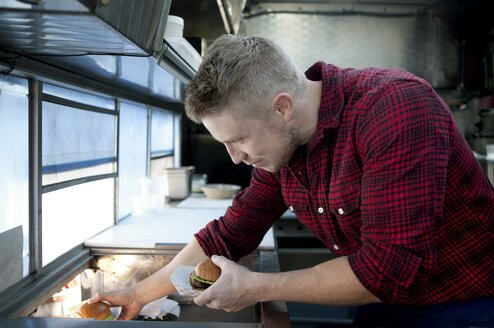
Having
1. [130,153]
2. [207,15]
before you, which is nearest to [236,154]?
[207,15]

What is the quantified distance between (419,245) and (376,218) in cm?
11

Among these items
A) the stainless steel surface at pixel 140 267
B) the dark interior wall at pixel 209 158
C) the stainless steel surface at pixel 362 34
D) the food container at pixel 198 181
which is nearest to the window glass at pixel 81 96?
the stainless steel surface at pixel 140 267

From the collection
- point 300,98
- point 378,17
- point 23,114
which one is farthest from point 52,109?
point 378,17

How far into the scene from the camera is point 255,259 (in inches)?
72.4

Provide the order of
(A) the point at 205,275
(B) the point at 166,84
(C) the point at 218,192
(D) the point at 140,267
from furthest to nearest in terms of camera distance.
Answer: (C) the point at 218,192 → (B) the point at 166,84 → (D) the point at 140,267 → (A) the point at 205,275

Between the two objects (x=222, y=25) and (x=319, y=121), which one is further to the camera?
(x=222, y=25)

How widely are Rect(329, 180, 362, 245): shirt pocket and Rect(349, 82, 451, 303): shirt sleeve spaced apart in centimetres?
9

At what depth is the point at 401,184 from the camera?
3.21 ft

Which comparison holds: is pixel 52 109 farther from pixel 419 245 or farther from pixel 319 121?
pixel 419 245

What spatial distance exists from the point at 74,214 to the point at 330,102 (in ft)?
3.87

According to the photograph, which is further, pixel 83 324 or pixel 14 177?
pixel 14 177

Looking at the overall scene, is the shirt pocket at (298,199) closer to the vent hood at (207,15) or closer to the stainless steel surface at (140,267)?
the stainless steel surface at (140,267)

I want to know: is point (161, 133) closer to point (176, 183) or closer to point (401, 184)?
point (176, 183)

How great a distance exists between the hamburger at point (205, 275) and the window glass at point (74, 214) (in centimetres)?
57
